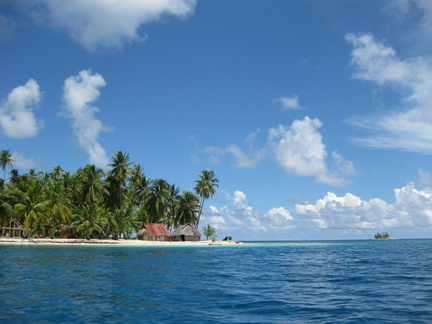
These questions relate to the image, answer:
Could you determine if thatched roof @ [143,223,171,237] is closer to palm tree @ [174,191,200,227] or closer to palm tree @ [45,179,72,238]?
palm tree @ [174,191,200,227]

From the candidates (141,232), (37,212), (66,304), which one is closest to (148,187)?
(141,232)

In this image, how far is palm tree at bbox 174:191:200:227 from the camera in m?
71.6

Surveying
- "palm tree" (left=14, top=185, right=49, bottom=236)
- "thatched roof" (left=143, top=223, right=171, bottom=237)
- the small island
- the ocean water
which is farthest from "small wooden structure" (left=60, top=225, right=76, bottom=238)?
the ocean water

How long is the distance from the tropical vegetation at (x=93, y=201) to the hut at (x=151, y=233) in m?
2.25

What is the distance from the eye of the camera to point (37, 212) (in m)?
48.0

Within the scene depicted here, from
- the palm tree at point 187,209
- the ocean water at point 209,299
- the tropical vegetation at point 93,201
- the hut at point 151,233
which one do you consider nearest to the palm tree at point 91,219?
the tropical vegetation at point 93,201

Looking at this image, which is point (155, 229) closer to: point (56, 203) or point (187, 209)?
point (187, 209)

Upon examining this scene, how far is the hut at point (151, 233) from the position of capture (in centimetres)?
6209

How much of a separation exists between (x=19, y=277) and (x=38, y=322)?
8.70 meters

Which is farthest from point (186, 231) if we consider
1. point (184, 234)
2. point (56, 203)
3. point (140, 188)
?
point (56, 203)

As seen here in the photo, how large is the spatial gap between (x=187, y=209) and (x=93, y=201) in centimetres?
1924

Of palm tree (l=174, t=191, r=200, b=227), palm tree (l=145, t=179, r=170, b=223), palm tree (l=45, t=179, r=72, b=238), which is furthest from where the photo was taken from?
palm tree (l=174, t=191, r=200, b=227)

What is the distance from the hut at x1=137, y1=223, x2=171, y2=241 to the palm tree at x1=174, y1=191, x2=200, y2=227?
7.56 m

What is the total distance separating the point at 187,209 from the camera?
72000 mm
